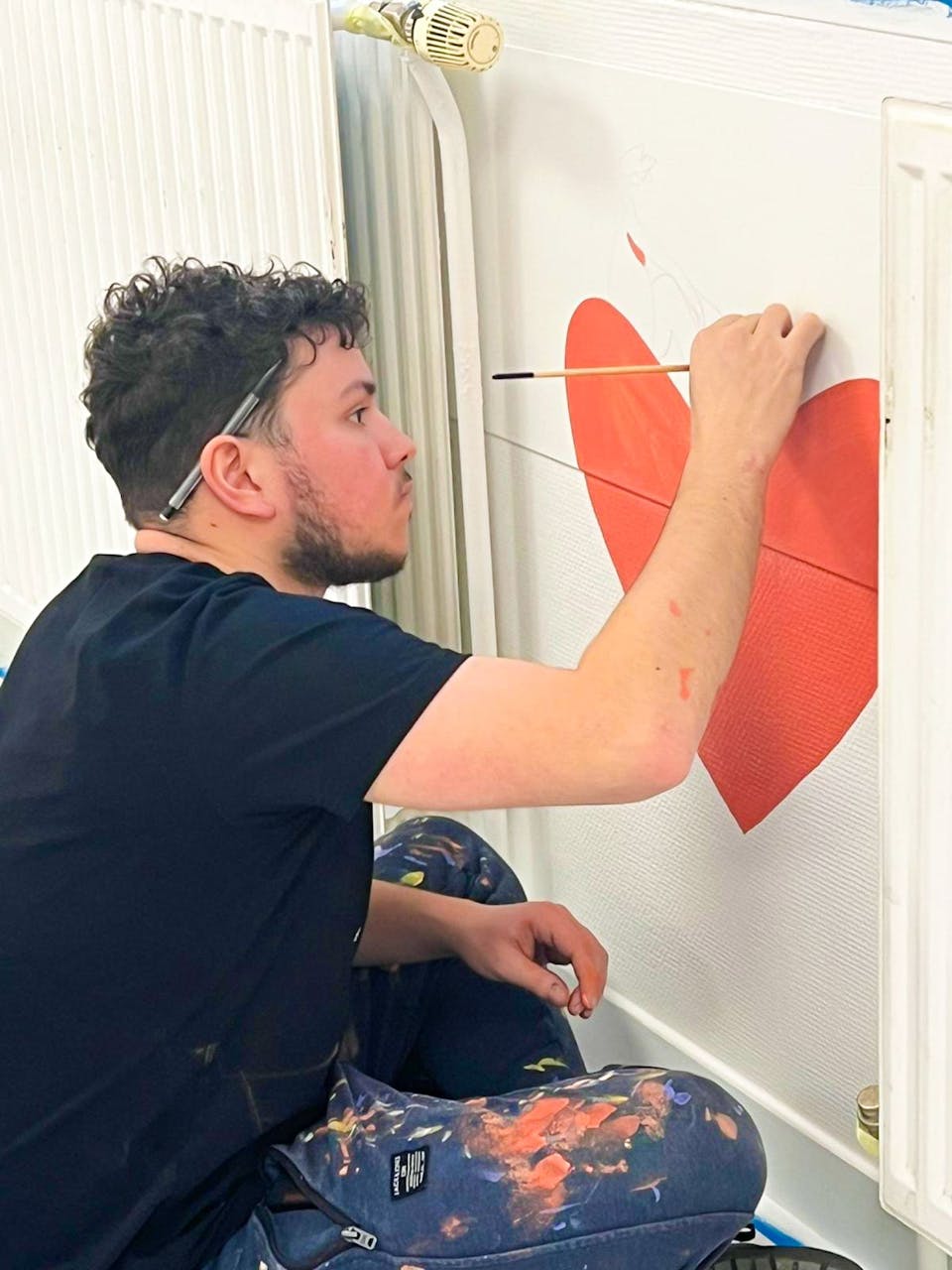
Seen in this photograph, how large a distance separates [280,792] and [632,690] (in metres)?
0.23

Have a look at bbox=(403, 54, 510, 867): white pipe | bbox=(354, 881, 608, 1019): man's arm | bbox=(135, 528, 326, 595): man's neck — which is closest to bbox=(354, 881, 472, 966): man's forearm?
bbox=(354, 881, 608, 1019): man's arm

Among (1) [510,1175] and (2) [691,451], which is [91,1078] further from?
(2) [691,451]

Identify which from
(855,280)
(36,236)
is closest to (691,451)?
(855,280)

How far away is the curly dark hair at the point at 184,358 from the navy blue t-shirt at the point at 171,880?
3.7 inches

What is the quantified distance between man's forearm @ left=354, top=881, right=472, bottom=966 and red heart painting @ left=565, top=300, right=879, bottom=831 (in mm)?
259

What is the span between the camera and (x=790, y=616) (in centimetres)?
131

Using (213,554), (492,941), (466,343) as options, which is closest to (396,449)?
(213,554)

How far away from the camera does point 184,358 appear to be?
1.30 m

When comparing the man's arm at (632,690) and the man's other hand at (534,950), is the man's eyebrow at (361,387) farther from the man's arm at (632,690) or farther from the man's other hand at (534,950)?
the man's other hand at (534,950)

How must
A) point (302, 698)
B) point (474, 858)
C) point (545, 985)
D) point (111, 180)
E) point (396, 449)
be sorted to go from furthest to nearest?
point (111, 180)
point (474, 858)
point (545, 985)
point (396, 449)
point (302, 698)

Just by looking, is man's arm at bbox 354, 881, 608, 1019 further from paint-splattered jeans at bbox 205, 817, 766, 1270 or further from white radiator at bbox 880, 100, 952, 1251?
white radiator at bbox 880, 100, 952, 1251

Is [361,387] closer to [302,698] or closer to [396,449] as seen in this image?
[396,449]

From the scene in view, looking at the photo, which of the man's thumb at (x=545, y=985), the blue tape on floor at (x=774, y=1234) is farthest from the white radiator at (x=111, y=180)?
the blue tape on floor at (x=774, y=1234)

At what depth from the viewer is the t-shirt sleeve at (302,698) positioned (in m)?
1.08
